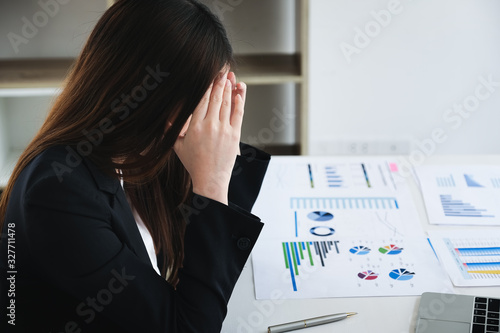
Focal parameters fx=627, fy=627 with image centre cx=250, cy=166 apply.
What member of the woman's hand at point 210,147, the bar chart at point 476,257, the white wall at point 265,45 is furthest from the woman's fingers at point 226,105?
the white wall at point 265,45

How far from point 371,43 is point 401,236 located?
1773 millimetres

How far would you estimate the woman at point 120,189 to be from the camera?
0.92 meters

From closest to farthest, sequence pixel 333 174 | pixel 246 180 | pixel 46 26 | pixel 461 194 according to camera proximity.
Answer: pixel 246 180 < pixel 461 194 < pixel 333 174 < pixel 46 26

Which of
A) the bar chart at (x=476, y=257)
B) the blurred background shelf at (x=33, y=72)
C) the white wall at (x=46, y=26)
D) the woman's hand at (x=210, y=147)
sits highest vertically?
the white wall at (x=46, y=26)

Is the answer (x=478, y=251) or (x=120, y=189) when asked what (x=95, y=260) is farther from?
(x=478, y=251)

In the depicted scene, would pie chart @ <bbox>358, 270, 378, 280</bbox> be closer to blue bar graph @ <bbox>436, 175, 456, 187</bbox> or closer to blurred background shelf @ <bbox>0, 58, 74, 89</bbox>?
blue bar graph @ <bbox>436, 175, 456, 187</bbox>

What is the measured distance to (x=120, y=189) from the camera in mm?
1055

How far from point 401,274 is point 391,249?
8 cm

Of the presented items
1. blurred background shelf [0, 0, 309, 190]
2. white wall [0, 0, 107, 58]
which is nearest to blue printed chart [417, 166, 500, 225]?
blurred background shelf [0, 0, 309, 190]

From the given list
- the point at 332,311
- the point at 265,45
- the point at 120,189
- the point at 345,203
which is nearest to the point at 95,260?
the point at 120,189

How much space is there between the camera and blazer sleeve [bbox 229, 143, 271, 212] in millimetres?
1280

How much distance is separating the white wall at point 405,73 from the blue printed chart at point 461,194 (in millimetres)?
1445

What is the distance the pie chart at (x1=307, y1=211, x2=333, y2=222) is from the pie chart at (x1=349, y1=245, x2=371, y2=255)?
12 cm

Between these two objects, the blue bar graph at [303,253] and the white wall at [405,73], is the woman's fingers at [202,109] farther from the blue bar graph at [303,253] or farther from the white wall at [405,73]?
the white wall at [405,73]
